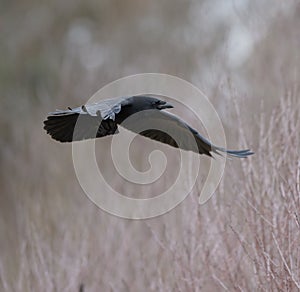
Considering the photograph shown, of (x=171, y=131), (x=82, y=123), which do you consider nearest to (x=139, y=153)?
(x=171, y=131)

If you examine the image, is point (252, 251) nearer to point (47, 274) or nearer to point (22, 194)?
point (47, 274)

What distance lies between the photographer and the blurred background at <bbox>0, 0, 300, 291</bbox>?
3.93 metres

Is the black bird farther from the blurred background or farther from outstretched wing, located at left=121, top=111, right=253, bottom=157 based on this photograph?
the blurred background

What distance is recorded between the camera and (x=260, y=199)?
12.8 feet

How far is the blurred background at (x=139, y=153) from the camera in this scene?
3.93 metres

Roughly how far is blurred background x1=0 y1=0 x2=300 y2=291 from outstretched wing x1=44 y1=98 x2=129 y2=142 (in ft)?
2.77

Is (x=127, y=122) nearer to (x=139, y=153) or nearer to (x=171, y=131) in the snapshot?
(x=171, y=131)

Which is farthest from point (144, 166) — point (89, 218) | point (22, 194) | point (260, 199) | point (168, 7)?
point (168, 7)

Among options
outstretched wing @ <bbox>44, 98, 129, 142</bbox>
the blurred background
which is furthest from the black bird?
the blurred background

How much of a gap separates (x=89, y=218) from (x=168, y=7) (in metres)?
5.00

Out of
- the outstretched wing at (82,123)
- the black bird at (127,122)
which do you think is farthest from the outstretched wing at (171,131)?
the outstretched wing at (82,123)

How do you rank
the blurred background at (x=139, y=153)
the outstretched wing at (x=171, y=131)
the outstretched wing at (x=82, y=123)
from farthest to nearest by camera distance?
the blurred background at (x=139, y=153) < the outstretched wing at (x=171, y=131) < the outstretched wing at (x=82, y=123)

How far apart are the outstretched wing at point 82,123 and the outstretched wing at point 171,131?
13 centimetres

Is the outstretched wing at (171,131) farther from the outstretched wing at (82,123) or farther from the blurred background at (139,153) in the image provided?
the blurred background at (139,153)
